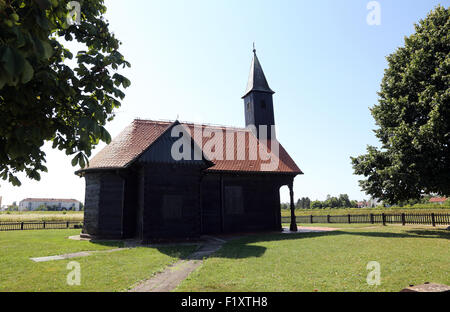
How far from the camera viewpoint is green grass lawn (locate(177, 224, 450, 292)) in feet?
22.1

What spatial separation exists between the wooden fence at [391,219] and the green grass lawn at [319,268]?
43.7ft

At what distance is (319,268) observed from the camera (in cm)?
853

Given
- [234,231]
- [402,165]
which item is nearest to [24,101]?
[234,231]

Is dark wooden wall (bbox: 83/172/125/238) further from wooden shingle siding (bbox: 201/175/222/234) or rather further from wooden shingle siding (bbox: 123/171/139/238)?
wooden shingle siding (bbox: 201/175/222/234)

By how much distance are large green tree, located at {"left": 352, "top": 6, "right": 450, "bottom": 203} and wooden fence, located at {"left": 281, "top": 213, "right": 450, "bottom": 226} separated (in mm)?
8036

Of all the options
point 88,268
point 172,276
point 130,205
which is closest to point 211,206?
point 130,205

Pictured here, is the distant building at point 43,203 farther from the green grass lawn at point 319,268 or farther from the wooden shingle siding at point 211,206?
the green grass lawn at point 319,268

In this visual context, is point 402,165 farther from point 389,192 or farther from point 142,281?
point 142,281

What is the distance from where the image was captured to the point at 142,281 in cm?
731

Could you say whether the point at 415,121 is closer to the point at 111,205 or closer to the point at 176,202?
the point at 176,202

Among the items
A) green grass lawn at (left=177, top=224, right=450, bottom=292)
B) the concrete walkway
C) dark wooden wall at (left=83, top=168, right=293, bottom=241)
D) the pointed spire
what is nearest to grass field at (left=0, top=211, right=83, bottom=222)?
dark wooden wall at (left=83, top=168, right=293, bottom=241)

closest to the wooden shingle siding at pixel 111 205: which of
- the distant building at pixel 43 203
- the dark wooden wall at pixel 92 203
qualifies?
the dark wooden wall at pixel 92 203

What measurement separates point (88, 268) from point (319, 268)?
7.40 metres

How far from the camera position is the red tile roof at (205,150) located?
17969mm
